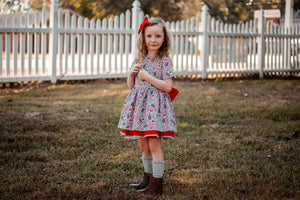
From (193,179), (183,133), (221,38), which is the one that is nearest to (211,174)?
(193,179)

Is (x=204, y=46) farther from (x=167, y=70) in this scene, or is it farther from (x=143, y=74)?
(x=143, y=74)

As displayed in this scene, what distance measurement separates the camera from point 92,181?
2.99 m

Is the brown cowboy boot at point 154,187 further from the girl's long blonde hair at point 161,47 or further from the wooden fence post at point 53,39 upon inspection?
the wooden fence post at point 53,39

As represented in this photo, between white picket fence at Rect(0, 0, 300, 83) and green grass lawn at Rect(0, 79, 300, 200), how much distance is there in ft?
4.70

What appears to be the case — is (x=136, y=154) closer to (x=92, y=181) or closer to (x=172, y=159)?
(x=172, y=159)

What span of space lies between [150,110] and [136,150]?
51.0 inches

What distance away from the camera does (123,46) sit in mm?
8867

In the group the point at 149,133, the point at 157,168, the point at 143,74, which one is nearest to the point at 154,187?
the point at 157,168

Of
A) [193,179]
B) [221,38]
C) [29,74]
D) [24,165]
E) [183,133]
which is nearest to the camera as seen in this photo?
[193,179]

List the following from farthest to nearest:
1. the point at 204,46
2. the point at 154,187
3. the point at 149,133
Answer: the point at 204,46, the point at 154,187, the point at 149,133

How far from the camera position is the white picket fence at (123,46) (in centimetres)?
778

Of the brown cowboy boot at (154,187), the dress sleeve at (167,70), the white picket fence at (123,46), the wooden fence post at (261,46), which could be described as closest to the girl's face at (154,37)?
the dress sleeve at (167,70)

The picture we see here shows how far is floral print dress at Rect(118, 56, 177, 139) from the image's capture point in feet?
8.82

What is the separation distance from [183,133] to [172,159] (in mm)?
1018
